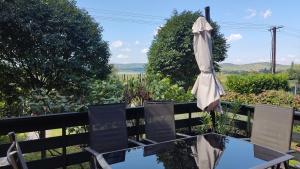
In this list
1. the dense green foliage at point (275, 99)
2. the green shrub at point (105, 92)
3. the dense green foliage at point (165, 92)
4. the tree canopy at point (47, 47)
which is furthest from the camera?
the dense green foliage at point (275, 99)

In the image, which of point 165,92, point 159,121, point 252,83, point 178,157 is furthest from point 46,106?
point 252,83

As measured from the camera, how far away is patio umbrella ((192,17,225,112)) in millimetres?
4586

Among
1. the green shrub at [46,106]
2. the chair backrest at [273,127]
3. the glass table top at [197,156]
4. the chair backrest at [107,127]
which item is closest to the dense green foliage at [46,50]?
the green shrub at [46,106]

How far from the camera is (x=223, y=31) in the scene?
60.7ft

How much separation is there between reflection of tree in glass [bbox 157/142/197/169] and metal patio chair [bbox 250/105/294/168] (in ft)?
2.73

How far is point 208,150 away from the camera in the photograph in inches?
125

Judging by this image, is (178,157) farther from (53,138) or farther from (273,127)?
(53,138)

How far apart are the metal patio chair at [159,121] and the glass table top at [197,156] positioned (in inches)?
16.3

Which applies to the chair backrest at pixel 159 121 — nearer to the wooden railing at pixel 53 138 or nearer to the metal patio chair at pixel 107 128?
the metal patio chair at pixel 107 128

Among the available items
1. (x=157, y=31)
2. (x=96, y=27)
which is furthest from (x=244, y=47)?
(x=96, y=27)

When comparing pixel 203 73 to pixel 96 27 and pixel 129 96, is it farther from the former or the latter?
pixel 96 27

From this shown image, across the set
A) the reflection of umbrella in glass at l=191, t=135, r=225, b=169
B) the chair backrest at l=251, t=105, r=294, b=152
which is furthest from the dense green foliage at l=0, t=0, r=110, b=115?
the chair backrest at l=251, t=105, r=294, b=152

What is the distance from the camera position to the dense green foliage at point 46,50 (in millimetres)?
8578

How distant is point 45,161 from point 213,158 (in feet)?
6.05
